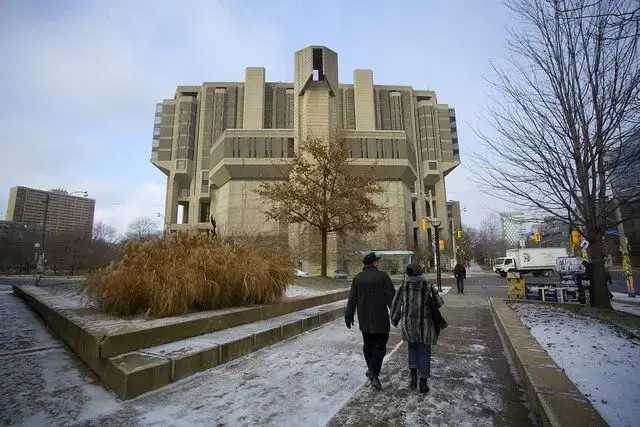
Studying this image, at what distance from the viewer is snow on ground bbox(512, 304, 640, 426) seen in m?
3.19

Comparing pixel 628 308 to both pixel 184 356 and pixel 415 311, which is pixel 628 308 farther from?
pixel 184 356

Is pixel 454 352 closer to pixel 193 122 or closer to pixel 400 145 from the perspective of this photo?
pixel 400 145

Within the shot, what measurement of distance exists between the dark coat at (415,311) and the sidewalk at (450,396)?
0.62 metres

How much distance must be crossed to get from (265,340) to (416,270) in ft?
10.4

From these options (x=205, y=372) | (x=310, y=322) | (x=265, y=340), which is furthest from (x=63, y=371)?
(x=310, y=322)

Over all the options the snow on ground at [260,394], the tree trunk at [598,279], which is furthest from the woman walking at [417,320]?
the tree trunk at [598,279]

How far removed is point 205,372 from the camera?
4469mm

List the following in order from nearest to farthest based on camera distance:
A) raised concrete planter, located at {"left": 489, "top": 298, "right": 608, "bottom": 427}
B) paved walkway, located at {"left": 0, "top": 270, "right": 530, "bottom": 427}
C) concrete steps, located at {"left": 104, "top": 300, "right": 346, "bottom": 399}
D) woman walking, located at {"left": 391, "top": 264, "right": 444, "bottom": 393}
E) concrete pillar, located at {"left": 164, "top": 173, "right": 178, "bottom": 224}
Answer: raised concrete planter, located at {"left": 489, "top": 298, "right": 608, "bottom": 427}
paved walkway, located at {"left": 0, "top": 270, "right": 530, "bottom": 427}
concrete steps, located at {"left": 104, "top": 300, "right": 346, "bottom": 399}
woman walking, located at {"left": 391, "top": 264, "right": 444, "bottom": 393}
concrete pillar, located at {"left": 164, "top": 173, "right": 178, "bottom": 224}

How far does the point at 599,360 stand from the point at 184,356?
5.67 meters

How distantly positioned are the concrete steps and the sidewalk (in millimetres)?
2170

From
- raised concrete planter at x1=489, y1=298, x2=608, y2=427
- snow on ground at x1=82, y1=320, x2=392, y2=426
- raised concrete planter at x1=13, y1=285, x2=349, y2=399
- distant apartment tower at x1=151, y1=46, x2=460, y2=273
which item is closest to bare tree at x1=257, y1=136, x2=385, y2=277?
raised concrete planter at x1=13, y1=285, x2=349, y2=399

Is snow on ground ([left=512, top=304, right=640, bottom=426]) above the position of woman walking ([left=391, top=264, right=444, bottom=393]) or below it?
below

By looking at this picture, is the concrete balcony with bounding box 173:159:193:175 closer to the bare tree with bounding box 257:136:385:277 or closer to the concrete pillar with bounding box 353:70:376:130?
the concrete pillar with bounding box 353:70:376:130

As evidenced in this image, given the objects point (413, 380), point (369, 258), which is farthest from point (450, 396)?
point (369, 258)
